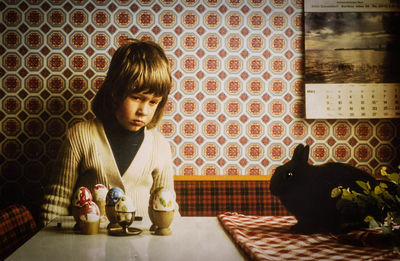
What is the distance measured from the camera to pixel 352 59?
7.72 ft

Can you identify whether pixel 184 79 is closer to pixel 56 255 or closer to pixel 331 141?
pixel 331 141

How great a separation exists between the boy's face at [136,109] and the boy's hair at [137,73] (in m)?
0.03

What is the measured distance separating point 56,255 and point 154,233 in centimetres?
34

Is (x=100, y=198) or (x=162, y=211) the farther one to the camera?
(x=100, y=198)

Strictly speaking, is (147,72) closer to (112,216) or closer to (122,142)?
(122,142)

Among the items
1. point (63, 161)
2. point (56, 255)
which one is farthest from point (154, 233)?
point (63, 161)

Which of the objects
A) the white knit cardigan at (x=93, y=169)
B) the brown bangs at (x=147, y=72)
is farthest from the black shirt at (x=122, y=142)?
the brown bangs at (x=147, y=72)

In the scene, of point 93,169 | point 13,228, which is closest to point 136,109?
point 93,169

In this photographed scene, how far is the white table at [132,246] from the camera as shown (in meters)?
1.00

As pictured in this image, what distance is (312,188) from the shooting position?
1.22 metres

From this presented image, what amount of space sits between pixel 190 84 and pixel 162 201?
1.26m

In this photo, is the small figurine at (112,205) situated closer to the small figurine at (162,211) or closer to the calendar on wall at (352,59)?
the small figurine at (162,211)

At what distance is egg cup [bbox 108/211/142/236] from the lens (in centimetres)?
119

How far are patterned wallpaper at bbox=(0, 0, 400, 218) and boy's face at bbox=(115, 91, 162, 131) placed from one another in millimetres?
562
